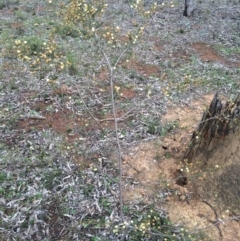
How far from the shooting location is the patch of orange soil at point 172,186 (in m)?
4.11

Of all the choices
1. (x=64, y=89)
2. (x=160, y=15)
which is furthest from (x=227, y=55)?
(x=64, y=89)

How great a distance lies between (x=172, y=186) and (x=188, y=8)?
367 inches

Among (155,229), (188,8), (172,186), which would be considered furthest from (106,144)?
(188,8)

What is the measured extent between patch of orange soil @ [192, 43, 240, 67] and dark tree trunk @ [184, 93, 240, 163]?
4.70m

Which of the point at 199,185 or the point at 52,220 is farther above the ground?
the point at 199,185

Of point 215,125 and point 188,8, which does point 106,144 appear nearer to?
point 215,125

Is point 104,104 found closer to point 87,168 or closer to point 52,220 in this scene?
point 87,168

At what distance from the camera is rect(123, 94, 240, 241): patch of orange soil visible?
411cm

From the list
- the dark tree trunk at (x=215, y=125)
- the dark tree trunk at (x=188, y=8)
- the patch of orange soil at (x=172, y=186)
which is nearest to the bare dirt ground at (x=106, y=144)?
the patch of orange soil at (x=172, y=186)

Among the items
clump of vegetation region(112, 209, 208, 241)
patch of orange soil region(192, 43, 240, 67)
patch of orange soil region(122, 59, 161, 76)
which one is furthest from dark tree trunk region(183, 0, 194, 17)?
clump of vegetation region(112, 209, 208, 241)

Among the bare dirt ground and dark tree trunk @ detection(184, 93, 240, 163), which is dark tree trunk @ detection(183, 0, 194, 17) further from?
dark tree trunk @ detection(184, 93, 240, 163)

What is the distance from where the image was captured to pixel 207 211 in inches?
169

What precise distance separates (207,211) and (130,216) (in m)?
1.10

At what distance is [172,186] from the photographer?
183 inches
